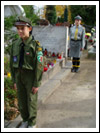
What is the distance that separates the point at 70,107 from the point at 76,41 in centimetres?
341

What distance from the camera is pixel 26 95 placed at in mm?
3223

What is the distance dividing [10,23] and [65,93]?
2301mm

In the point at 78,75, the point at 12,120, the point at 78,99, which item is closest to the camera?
the point at 12,120

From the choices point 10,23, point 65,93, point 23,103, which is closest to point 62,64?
point 65,93

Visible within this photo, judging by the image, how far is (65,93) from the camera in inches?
201

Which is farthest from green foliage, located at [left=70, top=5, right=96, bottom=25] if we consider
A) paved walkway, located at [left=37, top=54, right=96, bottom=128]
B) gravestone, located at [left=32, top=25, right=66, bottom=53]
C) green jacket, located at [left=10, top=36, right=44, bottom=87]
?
green jacket, located at [left=10, top=36, right=44, bottom=87]

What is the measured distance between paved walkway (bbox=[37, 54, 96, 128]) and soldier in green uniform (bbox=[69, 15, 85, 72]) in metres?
1.27

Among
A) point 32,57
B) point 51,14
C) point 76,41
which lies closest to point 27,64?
point 32,57

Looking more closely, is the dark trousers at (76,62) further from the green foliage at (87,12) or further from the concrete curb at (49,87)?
the green foliage at (87,12)

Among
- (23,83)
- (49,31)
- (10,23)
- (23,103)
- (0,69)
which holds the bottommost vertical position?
(23,103)

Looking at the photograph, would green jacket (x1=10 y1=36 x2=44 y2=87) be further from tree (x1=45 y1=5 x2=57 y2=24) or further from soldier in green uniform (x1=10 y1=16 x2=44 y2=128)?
tree (x1=45 y1=5 x2=57 y2=24)

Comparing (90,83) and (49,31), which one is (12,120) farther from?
(49,31)

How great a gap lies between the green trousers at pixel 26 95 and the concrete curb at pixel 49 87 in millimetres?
224

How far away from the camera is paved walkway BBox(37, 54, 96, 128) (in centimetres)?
359
